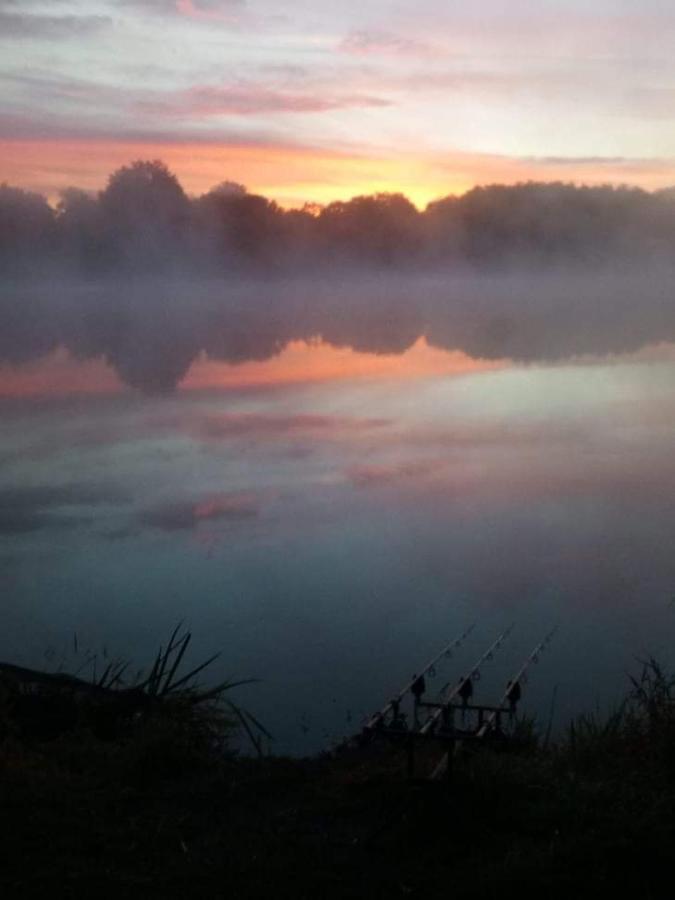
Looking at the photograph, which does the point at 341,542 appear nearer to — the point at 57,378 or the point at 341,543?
the point at 341,543

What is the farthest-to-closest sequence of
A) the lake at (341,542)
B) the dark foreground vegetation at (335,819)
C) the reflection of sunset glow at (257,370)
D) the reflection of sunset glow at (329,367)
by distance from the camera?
the reflection of sunset glow at (329,367) < the reflection of sunset glow at (257,370) < the lake at (341,542) < the dark foreground vegetation at (335,819)

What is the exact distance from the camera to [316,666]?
8.30 metres

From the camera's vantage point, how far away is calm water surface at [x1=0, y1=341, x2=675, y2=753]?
848cm

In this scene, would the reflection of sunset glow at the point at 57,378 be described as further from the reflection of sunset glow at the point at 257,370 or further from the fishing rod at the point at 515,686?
the fishing rod at the point at 515,686

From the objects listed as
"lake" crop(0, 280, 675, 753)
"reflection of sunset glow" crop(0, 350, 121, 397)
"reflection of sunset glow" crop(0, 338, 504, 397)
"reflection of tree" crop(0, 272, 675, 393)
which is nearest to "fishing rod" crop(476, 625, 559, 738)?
"lake" crop(0, 280, 675, 753)

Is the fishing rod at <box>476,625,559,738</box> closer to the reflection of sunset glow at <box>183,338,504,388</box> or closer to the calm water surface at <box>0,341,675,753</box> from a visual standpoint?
the calm water surface at <box>0,341,675,753</box>

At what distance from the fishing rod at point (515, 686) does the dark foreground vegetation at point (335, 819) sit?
13 cm

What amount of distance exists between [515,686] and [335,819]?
1307 mm

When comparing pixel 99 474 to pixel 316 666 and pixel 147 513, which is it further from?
pixel 316 666

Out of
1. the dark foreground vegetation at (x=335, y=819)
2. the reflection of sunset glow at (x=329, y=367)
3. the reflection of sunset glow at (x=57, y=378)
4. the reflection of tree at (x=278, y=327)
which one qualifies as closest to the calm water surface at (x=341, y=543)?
the dark foreground vegetation at (x=335, y=819)

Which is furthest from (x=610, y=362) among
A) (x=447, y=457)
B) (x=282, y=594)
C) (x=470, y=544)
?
(x=282, y=594)

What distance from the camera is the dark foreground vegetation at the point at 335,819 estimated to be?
4105mm

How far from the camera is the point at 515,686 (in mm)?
5801

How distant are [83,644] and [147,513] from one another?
13.9 ft
